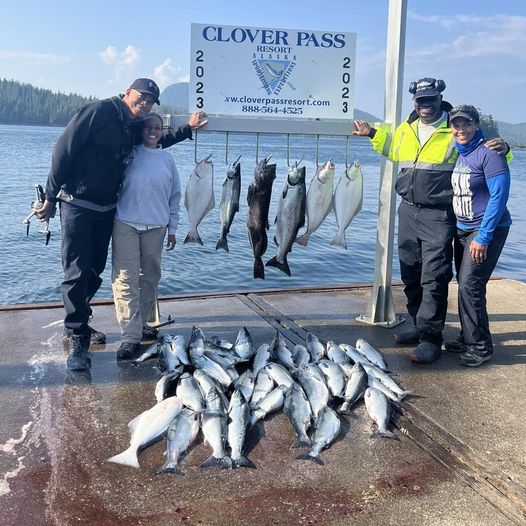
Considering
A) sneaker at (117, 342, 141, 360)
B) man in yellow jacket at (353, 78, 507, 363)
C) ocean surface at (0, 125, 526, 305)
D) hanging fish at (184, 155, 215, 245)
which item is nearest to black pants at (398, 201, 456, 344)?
man in yellow jacket at (353, 78, 507, 363)

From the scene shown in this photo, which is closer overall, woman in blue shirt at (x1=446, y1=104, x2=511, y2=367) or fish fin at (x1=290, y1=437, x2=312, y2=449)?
fish fin at (x1=290, y1=437, x2=312, y2=449)

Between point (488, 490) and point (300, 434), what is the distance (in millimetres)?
1224

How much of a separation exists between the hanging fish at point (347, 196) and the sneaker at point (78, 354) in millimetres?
2654

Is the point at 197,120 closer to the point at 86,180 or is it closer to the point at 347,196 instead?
the point at 86,180

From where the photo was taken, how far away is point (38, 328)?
20.1 feet

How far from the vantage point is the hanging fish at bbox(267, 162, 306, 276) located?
5.81 m

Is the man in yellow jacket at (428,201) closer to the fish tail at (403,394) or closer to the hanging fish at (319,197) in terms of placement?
the hanging fish at (319,197)

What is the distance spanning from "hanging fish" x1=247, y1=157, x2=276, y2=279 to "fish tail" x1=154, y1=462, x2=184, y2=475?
2645 millimetres

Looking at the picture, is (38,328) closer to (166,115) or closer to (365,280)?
(166,115)

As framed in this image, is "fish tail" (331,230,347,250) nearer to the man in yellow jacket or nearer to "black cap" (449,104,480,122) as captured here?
the man in yellow jacket

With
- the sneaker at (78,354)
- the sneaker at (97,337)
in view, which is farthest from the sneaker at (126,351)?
the sneaker at (97,337)

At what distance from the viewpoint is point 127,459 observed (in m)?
3.70

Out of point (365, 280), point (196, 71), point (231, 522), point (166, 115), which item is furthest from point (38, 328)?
point (365, 280)

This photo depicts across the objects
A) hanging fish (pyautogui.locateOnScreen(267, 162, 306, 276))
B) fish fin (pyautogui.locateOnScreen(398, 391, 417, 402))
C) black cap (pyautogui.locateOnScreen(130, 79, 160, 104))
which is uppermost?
black cap (pyautogui.locateOnScreen(130, 79, 160, 104))
